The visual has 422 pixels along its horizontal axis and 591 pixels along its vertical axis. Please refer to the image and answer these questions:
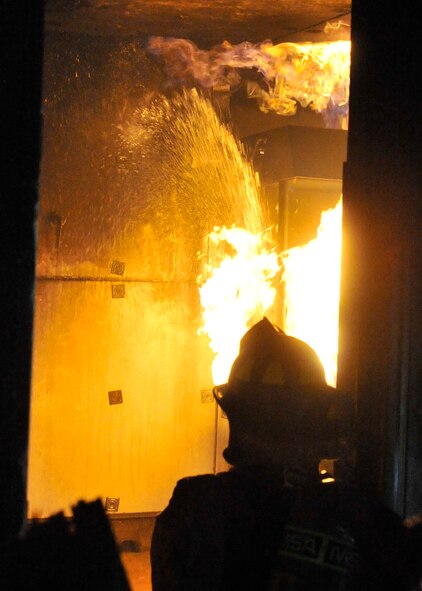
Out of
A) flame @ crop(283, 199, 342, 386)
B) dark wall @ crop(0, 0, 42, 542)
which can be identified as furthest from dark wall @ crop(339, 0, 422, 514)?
flame @ crop(283, 199, 342, 386)

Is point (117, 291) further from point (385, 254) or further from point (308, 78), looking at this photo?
point (385, 254)

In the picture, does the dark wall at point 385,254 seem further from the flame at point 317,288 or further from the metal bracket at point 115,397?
the metal bracket at point 115,397

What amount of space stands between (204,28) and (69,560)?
17.7 feet

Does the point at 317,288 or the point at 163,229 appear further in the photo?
the point at 317,288

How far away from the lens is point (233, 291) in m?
6.71

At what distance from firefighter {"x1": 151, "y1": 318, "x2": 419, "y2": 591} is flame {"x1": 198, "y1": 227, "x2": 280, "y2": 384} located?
4.02 m

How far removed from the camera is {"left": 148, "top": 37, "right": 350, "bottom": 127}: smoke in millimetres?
6574

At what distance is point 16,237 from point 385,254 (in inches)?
54.9

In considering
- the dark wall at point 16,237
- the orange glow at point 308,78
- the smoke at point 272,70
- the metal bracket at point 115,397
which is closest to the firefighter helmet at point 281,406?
the dark wall at point 16,237

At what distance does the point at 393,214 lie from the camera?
273 centimetres

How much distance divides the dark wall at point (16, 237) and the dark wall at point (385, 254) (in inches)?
53.0

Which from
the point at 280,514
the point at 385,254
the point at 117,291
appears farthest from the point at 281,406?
the point at 117,291

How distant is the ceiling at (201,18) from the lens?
18.4 ft

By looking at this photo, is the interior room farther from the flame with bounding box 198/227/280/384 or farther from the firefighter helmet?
the firefighter helmet
